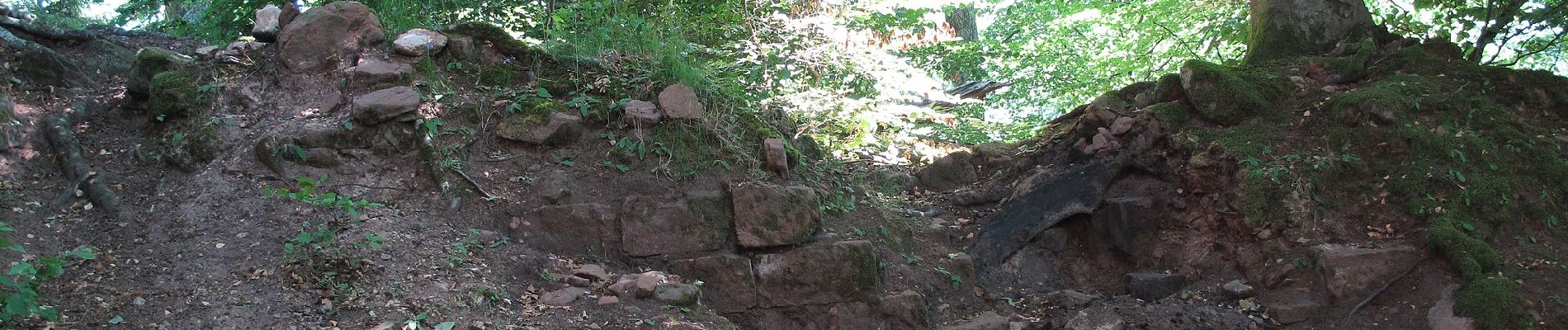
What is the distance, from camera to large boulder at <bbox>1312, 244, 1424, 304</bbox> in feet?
15.5

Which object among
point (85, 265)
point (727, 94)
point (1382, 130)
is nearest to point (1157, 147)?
point (1382, 130)

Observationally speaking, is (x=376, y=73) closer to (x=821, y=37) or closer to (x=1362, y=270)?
(x=821, y=37)

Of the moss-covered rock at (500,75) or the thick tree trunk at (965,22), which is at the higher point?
the moss-covered rock at (500,75)

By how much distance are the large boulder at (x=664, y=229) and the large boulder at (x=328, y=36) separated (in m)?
2.02

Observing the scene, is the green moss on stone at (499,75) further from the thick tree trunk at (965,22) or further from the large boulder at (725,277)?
the thick tree trunk at (965,22)

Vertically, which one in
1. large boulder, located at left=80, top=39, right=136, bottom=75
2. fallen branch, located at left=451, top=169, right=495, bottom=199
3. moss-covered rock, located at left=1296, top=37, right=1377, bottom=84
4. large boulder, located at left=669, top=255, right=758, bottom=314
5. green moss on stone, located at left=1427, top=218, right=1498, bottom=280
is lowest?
large boulder, located at left=669, top=255, right=758, bottom=314

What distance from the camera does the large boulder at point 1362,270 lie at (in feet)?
15.5

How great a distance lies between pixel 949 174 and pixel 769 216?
8.04ft

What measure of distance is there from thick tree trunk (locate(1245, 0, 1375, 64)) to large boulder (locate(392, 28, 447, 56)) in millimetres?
5704

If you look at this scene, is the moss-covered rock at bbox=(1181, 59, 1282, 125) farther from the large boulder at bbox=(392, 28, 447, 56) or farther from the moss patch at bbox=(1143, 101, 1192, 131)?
the large boulder at bbox=(392, 28, 447, 56)

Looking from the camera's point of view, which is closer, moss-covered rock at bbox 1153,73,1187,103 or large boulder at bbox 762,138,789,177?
large boulder at bbox 762,138,789,177

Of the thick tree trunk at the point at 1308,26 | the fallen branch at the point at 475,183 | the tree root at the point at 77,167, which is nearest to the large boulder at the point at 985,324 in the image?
the fallen branch at the point at 475,183

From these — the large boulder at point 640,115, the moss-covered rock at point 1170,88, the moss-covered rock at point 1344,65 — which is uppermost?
the moss-covered rock at point 1344,65

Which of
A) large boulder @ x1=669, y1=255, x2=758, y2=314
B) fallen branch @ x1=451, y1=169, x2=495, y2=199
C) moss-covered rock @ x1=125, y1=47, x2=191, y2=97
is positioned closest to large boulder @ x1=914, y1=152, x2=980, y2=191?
large boulder @ x1=669, y1=255, x2=758, y2=314
